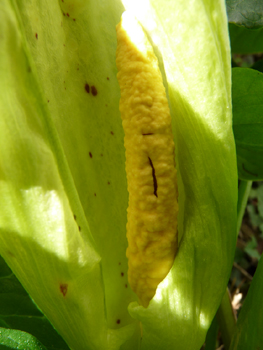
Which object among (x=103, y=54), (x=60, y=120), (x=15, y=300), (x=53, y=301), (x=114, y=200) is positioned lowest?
(x=15, y=300)

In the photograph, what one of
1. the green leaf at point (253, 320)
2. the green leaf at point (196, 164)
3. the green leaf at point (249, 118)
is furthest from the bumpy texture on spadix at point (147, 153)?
the green leaf at point (249, 118)

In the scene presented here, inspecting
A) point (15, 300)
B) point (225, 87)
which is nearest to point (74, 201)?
point (225, 87)

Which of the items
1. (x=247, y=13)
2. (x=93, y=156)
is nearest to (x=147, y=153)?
(x=93, y=156)

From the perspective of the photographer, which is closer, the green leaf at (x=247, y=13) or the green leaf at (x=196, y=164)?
the green leaf at (x=196, y=164)

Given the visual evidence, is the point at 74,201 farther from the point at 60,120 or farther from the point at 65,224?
the point at 60,120

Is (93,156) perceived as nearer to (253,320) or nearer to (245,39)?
(253,320)

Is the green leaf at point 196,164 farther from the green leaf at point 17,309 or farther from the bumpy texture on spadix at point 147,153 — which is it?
the green leaf at point 17,309
